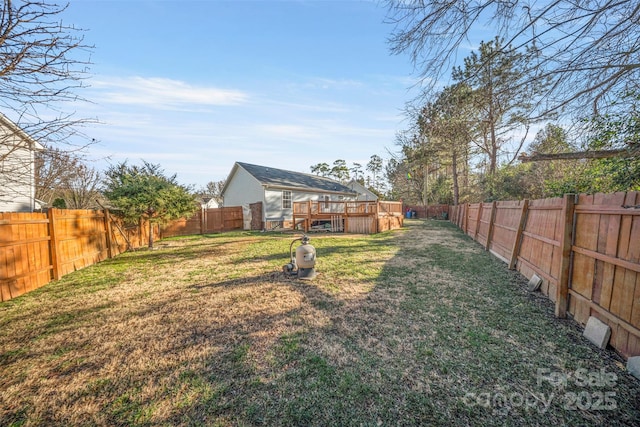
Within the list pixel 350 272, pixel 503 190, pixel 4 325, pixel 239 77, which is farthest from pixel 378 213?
pixel 4 325

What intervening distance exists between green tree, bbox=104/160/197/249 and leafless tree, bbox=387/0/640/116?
9.02 meters

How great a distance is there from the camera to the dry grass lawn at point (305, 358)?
5.76 feet

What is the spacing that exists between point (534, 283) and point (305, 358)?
428cm

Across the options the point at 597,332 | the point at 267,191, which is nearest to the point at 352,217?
the point at 267,191

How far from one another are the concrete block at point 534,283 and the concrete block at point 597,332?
151 cm

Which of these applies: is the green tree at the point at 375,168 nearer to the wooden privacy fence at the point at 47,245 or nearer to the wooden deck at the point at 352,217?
the wooden deck at the point at 352,217

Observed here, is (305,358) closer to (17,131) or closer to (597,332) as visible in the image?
(597,332)

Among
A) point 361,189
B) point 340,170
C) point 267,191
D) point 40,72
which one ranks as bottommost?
point 267,191

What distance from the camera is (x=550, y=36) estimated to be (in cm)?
299

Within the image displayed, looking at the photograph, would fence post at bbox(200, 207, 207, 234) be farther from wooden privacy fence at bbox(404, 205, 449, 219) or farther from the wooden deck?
wooden privacy fence at bbox(404, 205, 449, 219)

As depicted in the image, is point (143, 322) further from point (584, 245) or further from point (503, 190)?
point (503, 190)

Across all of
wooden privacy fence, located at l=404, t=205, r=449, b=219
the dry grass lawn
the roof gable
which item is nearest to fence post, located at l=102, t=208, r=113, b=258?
the dry grass lawn

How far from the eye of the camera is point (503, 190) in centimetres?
1220

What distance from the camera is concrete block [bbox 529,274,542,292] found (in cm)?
403
